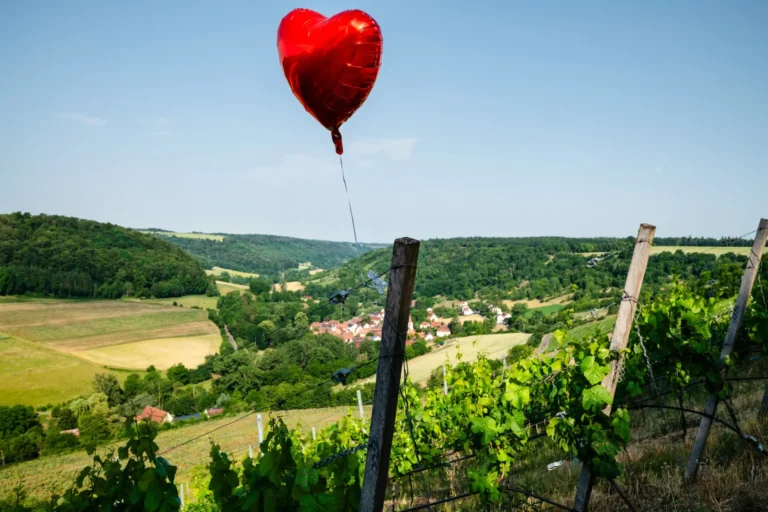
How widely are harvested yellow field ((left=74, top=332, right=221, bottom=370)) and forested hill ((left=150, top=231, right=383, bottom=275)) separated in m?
58.9

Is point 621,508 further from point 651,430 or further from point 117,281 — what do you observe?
point 117,281

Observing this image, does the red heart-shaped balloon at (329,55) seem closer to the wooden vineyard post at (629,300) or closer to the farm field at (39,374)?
the wooden vineyard post at (629,300)

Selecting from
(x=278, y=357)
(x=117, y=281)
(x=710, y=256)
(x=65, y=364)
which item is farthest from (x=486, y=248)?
(x=117, y=281)

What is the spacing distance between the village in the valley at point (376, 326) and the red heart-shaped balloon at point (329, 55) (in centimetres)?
3536

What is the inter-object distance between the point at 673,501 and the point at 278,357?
139ft

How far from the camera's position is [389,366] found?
5.95 feet

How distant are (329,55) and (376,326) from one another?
5219 cm

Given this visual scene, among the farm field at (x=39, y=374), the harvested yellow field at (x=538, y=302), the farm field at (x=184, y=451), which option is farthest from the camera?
the harvested yellow field at (x=538, y=302)

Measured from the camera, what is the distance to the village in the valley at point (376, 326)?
149ft

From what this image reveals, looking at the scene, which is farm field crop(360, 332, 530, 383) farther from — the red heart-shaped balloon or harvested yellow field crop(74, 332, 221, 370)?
the red heart-shaped balloon

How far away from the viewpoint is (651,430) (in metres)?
5.11

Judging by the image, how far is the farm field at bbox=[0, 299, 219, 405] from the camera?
125 ft

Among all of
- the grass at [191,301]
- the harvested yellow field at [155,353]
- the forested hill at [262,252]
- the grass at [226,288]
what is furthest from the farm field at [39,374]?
the forested hill at [262,252]

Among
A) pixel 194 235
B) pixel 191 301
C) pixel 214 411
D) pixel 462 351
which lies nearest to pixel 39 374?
pixel 214 411
